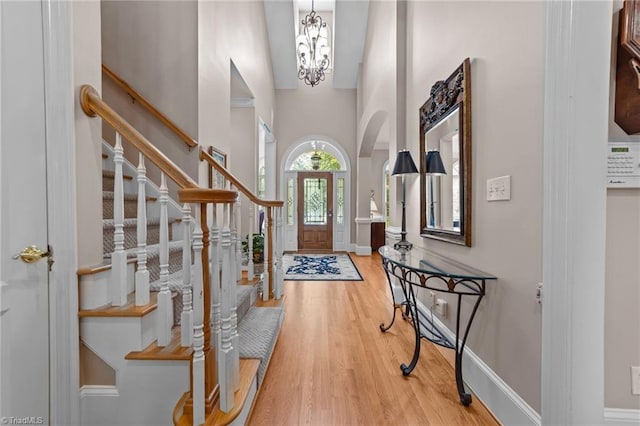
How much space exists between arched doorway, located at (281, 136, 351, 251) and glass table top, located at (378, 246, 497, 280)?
5.25m

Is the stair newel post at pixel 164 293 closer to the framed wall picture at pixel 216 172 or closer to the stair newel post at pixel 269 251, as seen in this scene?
the stair newel post at pixel 269 251

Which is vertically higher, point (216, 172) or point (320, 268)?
point (216, 172)

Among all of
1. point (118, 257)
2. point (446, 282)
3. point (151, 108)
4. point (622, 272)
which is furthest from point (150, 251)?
point (622, 272)

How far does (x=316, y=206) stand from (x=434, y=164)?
18.3 feet

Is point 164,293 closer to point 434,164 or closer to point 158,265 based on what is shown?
point 158,265

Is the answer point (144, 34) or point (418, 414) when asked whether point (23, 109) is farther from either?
point (418, 414)

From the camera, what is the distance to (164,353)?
58.4 inches

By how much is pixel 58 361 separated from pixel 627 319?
2479 millimetres

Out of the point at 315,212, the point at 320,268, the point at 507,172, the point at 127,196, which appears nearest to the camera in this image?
the point at 507,172

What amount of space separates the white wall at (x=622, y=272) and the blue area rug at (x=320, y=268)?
3.68m

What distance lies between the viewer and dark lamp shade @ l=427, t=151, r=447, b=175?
96.3 inches

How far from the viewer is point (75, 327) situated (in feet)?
4.73

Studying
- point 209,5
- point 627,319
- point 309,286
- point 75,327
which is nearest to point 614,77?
point 627,319

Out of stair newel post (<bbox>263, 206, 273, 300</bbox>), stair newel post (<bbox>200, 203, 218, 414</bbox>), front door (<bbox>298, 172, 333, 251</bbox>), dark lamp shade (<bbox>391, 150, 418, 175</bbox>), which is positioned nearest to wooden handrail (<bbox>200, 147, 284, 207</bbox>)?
stair newel post (<bbox>263, 206, 273, 300</bbox>)
